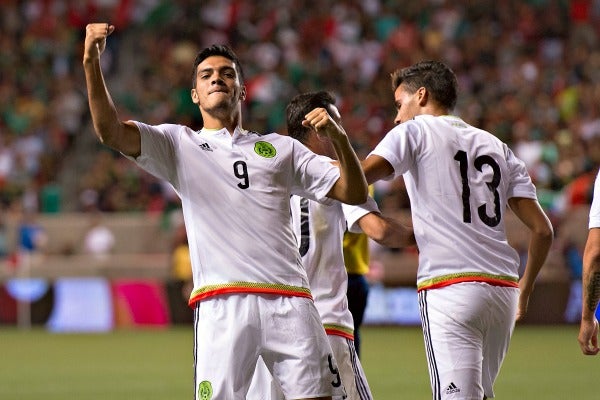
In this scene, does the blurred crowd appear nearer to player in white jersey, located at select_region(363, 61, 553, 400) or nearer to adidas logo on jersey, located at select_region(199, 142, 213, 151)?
player in white jersey, located at select_region(363, 61, 553, 400)

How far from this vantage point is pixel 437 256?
6102 mm

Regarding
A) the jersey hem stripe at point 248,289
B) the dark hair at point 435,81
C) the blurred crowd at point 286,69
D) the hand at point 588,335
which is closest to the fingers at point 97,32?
the jersey hem stripe at point 248,289

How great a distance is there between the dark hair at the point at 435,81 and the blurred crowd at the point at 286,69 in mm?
13587

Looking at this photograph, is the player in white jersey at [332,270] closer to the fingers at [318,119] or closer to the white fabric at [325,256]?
the white fabric at [325,256]

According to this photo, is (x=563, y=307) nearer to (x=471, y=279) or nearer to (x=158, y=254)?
(x=158, y=254)

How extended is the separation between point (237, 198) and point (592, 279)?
1.82 m

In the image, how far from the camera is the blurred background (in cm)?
2002

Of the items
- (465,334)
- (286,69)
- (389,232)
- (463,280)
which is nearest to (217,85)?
(389,232)

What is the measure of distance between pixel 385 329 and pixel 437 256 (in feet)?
43.4

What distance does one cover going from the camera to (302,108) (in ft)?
22.9

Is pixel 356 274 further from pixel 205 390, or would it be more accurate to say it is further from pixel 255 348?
pixel 205 390

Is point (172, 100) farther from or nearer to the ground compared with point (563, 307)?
farther from the ground

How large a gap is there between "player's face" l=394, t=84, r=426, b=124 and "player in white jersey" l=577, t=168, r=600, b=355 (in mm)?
986

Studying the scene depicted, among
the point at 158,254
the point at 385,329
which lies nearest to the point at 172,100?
the point at 158,254
